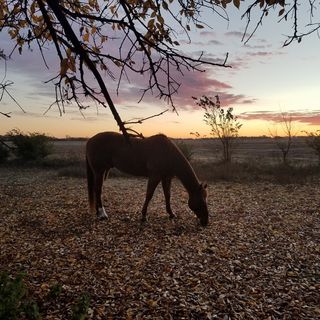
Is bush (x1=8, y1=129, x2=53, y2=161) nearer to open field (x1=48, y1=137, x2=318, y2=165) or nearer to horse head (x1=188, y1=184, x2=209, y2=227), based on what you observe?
open field (x1=48, y1=137, x2=318, y2=165)

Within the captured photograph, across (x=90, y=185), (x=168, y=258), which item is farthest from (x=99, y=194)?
(x=168, y=258)

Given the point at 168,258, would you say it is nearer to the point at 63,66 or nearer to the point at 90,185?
the point at 63,66

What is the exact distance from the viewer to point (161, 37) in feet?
11.9

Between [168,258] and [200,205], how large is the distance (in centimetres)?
201

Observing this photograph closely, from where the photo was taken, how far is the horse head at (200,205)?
7098 mm

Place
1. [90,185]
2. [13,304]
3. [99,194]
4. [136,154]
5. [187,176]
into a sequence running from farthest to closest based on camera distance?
[90,185] < [99,194] < [136,154] < [187,176] < [13,304]

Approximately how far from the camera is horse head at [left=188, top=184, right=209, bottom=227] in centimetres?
710

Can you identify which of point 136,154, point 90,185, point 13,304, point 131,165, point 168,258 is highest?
point 136,154

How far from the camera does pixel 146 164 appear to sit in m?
7.77

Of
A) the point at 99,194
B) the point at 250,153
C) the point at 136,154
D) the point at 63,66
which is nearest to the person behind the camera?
the point at 63,66

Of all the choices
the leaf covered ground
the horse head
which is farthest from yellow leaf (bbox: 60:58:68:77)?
the horse head

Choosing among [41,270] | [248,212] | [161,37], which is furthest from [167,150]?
[161,37]

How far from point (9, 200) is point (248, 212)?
5777mm

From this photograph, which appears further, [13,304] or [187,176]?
[187,176]
